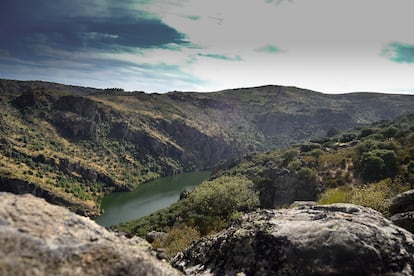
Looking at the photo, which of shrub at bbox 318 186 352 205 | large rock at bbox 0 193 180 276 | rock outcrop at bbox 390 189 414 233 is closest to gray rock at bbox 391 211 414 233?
rock outcrop at bbox 390 189 414 233

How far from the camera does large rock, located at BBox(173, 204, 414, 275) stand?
32.3 feet

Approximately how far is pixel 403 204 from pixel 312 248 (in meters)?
10.2

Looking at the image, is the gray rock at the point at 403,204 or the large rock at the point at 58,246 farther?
the gray rock at the point at 403,204

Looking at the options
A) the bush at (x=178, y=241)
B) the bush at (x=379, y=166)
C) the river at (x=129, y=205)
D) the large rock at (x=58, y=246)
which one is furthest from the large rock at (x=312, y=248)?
the river at (x=129, y=205)

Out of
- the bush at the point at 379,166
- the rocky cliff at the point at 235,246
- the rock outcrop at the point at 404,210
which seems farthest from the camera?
the bush at the point at 379,166

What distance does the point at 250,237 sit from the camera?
11.7 metres

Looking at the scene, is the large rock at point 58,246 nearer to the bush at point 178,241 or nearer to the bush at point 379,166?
the bush at point 178,241

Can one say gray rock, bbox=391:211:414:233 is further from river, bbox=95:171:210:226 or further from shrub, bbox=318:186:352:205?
river, bbox=95:171:210:226

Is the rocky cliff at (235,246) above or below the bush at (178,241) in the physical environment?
above

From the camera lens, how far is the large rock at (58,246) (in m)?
6.71

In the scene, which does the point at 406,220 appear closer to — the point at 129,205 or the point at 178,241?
the point at 178,241

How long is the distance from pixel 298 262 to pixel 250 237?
2003mm

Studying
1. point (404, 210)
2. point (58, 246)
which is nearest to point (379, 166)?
point (404, 210)

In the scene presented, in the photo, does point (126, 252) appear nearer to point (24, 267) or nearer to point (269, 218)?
point (24, 267)
